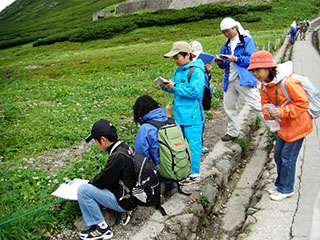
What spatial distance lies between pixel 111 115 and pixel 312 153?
16.9 feet

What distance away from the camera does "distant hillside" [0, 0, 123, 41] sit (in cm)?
8050

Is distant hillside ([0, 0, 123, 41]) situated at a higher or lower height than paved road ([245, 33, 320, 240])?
higher

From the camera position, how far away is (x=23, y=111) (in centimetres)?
916

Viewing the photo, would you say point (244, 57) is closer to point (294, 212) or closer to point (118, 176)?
point (294, 212)

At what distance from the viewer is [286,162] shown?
4.04 meters

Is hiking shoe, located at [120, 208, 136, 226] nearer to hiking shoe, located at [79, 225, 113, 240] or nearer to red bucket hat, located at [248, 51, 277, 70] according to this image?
hiking shoe, located at [79, 225, 113, 240]

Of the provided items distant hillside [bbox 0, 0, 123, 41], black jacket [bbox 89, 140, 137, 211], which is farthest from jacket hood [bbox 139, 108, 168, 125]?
distant hillside [bbox 0, 0, 123, 41]

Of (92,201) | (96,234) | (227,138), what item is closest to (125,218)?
(96,234)

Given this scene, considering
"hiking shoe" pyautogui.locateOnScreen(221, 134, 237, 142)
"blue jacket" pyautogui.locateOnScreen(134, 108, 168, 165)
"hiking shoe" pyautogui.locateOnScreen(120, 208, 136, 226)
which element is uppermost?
"blue jacket" pyautogui.locateOnScreen(134, 108, 168, 165)

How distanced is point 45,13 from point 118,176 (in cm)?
11135

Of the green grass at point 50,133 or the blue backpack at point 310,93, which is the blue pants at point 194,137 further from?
the green grass at point 50,133

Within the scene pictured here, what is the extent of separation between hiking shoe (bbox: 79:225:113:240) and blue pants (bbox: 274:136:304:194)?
8.35ft

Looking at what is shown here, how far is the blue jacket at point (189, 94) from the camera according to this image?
429cm

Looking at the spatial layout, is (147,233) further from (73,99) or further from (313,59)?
(313,59)
